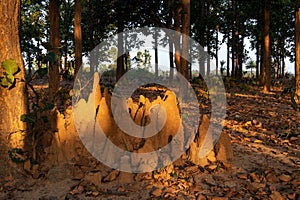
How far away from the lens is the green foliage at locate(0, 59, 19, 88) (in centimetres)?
418

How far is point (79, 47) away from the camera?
1124 cm

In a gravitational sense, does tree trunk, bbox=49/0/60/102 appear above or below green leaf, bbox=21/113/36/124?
above

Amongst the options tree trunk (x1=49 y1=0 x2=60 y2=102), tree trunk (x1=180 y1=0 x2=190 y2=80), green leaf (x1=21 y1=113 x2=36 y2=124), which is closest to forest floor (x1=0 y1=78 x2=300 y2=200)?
green leaf (x1=21 y1=113 x2=36 y2=124)

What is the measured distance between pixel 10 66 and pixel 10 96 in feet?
1.38

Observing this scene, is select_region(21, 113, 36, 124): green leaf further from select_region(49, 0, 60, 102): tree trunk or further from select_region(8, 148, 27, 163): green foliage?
select_region(49, 0, 60, 102): tree trunk

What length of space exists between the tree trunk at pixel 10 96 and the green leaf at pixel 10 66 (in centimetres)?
10

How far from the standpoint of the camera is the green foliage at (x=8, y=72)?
13.7 feet

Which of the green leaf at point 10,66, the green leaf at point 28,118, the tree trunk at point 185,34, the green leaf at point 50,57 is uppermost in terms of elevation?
the tree trunk at point 185,34

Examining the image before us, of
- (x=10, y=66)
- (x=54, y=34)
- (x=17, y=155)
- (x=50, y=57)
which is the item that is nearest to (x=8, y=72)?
(x=10, y=66)

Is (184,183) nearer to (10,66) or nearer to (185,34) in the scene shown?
(10,66)

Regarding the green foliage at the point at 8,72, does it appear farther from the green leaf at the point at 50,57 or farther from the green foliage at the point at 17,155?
the green foliage at the point at 17,155

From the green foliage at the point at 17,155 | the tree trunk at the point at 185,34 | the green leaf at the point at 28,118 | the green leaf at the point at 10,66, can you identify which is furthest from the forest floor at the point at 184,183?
the tree trunk at the point at 185,34

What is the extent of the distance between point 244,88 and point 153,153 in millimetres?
13887

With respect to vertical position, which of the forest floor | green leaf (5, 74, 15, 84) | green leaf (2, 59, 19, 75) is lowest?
the forest floor
